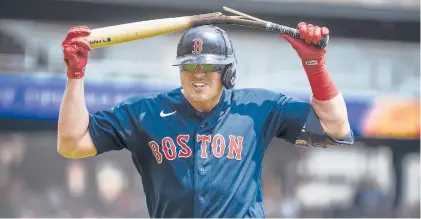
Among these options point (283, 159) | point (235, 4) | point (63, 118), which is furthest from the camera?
Answer: point (283, 159)

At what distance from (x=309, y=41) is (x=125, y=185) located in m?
7.12

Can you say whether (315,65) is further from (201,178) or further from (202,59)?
(201,178)

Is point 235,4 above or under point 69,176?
above

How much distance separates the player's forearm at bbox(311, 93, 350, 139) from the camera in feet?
10.4

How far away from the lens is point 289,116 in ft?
10.8

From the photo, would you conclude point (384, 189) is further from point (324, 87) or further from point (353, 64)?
point (324, 87)

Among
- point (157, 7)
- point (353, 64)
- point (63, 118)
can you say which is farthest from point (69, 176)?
point (63, 118)

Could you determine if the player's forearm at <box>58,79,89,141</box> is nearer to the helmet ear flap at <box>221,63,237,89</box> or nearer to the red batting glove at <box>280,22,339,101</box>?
the helmet ear flap at <box>221,63,237,89</box>

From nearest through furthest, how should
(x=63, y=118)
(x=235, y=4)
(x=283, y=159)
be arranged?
(x=63, y=118) → (x=235, y=4) → (x=283, y=159)

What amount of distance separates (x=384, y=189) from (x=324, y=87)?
7728 millimetres

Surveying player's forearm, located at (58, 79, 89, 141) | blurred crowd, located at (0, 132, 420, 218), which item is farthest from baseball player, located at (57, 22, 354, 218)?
blurred crowd, located at (0, 132, 420, 218)

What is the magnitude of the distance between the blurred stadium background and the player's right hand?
21.8ft

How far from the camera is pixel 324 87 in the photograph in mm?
3158

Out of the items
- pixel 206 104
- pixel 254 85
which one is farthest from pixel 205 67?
pixel 254 85
